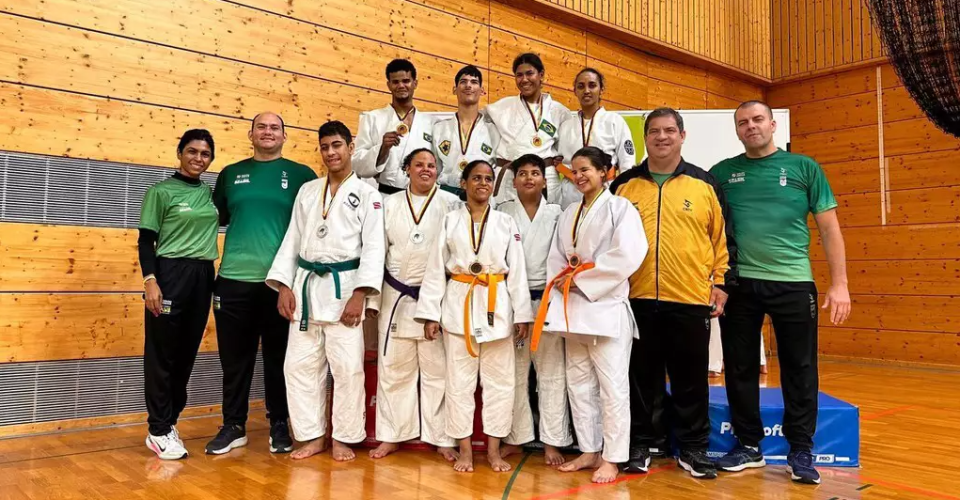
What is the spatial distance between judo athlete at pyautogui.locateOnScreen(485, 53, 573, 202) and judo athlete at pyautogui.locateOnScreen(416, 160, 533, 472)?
63 cm

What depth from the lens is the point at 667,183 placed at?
3461mm

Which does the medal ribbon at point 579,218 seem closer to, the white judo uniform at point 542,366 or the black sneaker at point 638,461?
the white judo uniform at point 542,366

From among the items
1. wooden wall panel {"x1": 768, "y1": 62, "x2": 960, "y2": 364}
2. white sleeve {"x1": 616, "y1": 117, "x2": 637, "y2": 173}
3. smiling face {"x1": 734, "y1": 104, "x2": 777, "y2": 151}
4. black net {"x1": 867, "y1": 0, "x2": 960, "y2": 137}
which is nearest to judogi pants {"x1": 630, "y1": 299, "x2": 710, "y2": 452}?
smiling face {"x1": 734, "y1": 104, "x2": 777, "y2": 151}

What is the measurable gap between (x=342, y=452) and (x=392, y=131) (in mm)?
1999

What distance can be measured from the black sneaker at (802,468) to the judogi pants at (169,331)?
10.9 feet

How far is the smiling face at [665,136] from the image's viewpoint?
3404 mm

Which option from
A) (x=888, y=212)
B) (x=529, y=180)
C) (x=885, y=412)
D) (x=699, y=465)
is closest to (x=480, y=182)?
(x=529, y=180)

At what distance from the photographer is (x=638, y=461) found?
3406 millimetres

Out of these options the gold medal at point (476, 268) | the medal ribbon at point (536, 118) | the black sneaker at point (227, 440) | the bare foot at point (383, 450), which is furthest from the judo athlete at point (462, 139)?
the black sneaker at point (227, 440)

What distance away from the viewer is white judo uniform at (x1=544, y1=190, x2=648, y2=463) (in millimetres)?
3293

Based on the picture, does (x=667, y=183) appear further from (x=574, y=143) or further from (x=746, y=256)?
(x=574, y=143)

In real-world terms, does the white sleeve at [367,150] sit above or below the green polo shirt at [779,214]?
above

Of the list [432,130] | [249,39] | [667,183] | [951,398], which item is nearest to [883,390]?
[951,398]

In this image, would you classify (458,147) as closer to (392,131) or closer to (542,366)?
(392,131)
